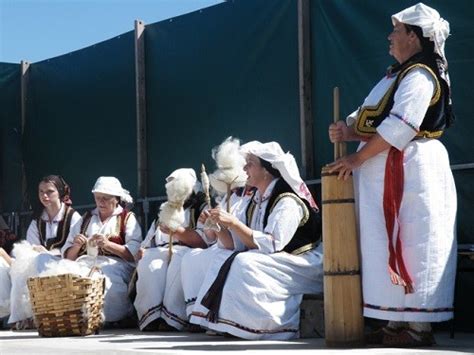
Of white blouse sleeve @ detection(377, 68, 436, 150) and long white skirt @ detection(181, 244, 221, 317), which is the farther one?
long white skirt @ detection(181, 244, 221, 317)

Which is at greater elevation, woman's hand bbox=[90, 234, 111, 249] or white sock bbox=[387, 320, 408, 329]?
woman's hand bbox=[90, 234, 111, 249]

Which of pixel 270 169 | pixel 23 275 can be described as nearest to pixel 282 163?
pixel 270 169

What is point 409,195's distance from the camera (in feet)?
17.1

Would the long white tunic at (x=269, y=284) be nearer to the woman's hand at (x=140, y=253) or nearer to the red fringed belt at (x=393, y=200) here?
the red fringed belt at (x=393, y=200)

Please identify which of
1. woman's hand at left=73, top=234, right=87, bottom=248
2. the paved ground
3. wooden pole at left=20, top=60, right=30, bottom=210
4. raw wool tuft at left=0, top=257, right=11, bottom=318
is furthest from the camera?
wooden pole at left=20, top=60, right=30, bottom=210

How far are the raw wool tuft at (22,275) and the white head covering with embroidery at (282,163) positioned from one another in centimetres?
233

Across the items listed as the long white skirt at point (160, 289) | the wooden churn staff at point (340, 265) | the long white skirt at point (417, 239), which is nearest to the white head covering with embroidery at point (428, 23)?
the long white skirt at point (417, 239)

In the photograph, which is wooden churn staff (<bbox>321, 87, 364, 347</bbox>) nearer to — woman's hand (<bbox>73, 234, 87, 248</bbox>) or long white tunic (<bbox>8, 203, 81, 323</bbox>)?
woman's hand (<bbox>73, 234, 87, 248</bbox>)

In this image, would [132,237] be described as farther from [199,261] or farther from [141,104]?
[141,104]

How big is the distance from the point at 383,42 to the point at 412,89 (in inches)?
63.8

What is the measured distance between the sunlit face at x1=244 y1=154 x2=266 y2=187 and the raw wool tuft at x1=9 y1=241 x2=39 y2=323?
2259 millimetres

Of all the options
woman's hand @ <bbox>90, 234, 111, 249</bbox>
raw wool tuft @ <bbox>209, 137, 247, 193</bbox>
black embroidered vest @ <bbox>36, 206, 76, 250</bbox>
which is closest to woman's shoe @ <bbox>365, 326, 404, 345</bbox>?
raw wool tuft @ <bbox>209, 137, 247, 193</bbox>

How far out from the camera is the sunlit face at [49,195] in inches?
327

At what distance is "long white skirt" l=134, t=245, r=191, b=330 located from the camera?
711cm
